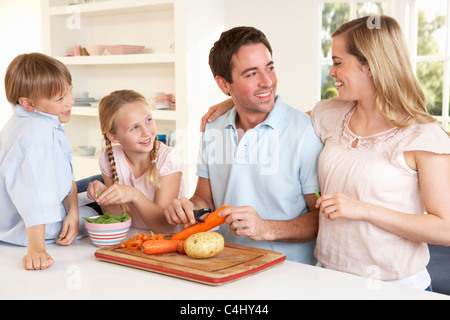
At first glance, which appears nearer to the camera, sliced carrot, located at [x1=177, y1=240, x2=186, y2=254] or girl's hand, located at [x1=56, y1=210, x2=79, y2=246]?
sliced carrot, located at [x1=177, y1=240, x2=186, y2=254]

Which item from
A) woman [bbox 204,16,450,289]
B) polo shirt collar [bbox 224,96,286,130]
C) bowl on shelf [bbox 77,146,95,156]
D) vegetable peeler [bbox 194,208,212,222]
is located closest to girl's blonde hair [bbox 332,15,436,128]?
woman [bbox 204,16,450,289]

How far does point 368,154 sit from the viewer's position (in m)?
1.78

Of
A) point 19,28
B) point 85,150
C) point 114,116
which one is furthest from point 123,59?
point 114,116

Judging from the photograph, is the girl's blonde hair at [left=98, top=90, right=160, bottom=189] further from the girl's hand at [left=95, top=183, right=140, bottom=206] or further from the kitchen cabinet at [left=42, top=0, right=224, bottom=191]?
the kitchen cabinet at [left=42, top=0, right=224, bottom=191]

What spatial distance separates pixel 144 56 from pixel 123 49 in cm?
33

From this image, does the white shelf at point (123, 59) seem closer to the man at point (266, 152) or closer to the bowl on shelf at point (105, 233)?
the man at point (266, 152)

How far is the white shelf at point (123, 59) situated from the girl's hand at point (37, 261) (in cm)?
328

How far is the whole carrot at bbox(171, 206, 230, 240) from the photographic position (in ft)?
5.85

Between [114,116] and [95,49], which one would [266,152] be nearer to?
[114,116]

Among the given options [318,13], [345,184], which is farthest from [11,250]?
[318,13]

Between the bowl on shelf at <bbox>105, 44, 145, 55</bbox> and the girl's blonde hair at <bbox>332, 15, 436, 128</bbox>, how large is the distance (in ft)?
12.1

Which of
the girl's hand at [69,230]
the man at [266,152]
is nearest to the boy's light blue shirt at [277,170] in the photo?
the man at [266,152]

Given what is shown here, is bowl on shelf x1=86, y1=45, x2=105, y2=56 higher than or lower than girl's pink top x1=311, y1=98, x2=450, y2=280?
higher
